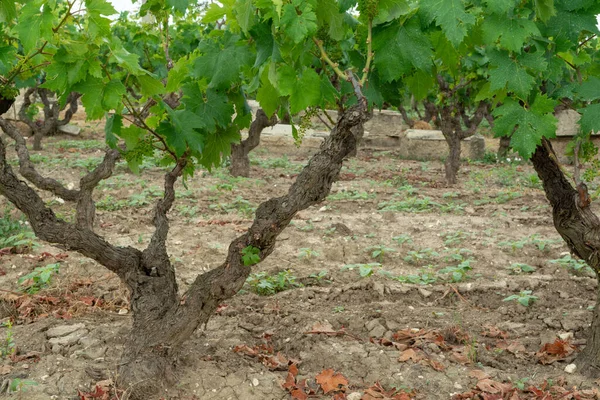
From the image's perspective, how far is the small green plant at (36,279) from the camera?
15.0ft

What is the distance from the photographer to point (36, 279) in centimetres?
467

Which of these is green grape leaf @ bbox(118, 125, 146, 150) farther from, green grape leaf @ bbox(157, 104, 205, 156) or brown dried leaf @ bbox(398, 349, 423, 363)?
brown dried leaf @ bbox(398, 349, 423, 363)

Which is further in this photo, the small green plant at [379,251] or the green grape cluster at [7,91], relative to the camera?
the small green plant at [379,251]

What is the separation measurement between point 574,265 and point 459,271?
0.89m

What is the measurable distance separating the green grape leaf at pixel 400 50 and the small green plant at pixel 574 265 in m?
3.26

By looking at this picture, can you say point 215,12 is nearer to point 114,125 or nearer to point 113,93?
point 113,93

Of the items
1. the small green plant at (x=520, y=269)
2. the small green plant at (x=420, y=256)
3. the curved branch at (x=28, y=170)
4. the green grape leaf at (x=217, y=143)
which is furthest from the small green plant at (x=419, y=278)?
the curved branch at (x=28, y=170)

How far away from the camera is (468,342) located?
371cm

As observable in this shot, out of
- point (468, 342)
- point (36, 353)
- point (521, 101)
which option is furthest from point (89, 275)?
point (521, 101)

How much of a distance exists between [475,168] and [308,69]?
34.1 ft

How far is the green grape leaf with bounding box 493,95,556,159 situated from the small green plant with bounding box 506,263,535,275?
2953mm

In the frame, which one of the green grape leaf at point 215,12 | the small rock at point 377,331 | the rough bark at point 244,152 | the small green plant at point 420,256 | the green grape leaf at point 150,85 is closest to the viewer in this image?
the green grape leaf at point 215,12

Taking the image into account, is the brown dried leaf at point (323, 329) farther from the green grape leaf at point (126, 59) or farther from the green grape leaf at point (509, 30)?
the green grape leaf at point (509, 30)

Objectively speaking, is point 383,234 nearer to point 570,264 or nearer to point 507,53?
point 570,264
